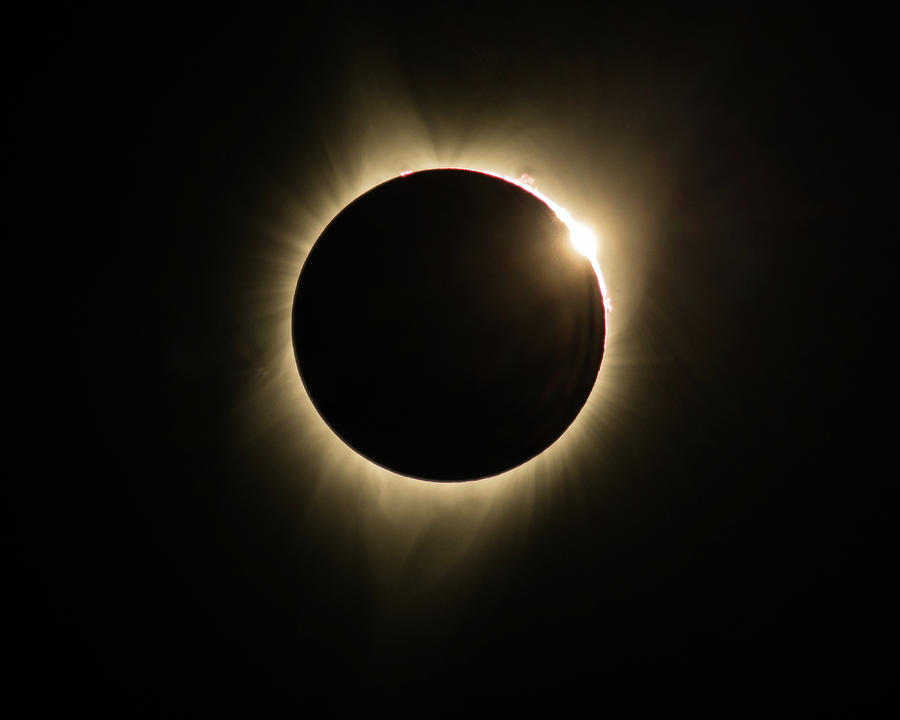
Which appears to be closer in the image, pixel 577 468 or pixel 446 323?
pixel 446 323

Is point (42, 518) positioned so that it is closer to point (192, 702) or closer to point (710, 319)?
point (192, 702)

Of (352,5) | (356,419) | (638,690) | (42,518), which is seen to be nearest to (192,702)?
(42,518)

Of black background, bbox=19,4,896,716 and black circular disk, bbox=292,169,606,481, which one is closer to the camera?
black circular disk, bbox=292,169,606,481

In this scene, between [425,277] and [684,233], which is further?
[684,233]

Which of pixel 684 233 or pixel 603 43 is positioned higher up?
pixel 603 43
